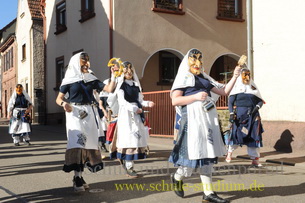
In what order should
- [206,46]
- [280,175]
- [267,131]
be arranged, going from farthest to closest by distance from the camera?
[206,46]
[267,131]
[280,175]

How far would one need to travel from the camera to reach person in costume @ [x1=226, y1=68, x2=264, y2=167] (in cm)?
834

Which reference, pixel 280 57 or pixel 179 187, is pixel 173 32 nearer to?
pixel 280 57

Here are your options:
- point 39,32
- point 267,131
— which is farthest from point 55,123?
point 267,131

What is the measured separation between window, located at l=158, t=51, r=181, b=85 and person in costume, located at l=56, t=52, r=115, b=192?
13678 millimetres

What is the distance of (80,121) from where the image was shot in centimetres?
603

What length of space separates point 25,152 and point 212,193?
7619mm

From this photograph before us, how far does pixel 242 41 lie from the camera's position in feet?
69.2

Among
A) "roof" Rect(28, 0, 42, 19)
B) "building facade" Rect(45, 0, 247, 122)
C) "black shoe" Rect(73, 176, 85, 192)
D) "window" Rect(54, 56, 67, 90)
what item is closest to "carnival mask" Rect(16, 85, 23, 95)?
"building facade" Rect(45, 0, 247, 122)

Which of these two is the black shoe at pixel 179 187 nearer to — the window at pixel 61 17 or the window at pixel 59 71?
the window at pixel 61 17

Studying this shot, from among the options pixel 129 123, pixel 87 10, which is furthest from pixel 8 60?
pixel 129 123

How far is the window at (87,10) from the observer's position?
1988 centimetres

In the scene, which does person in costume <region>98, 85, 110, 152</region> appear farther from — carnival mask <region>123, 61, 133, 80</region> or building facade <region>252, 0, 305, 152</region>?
building facade <region>252, 0, 305, 152</region>

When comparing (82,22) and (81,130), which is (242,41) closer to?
(82,22)

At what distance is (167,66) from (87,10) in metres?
4.91
